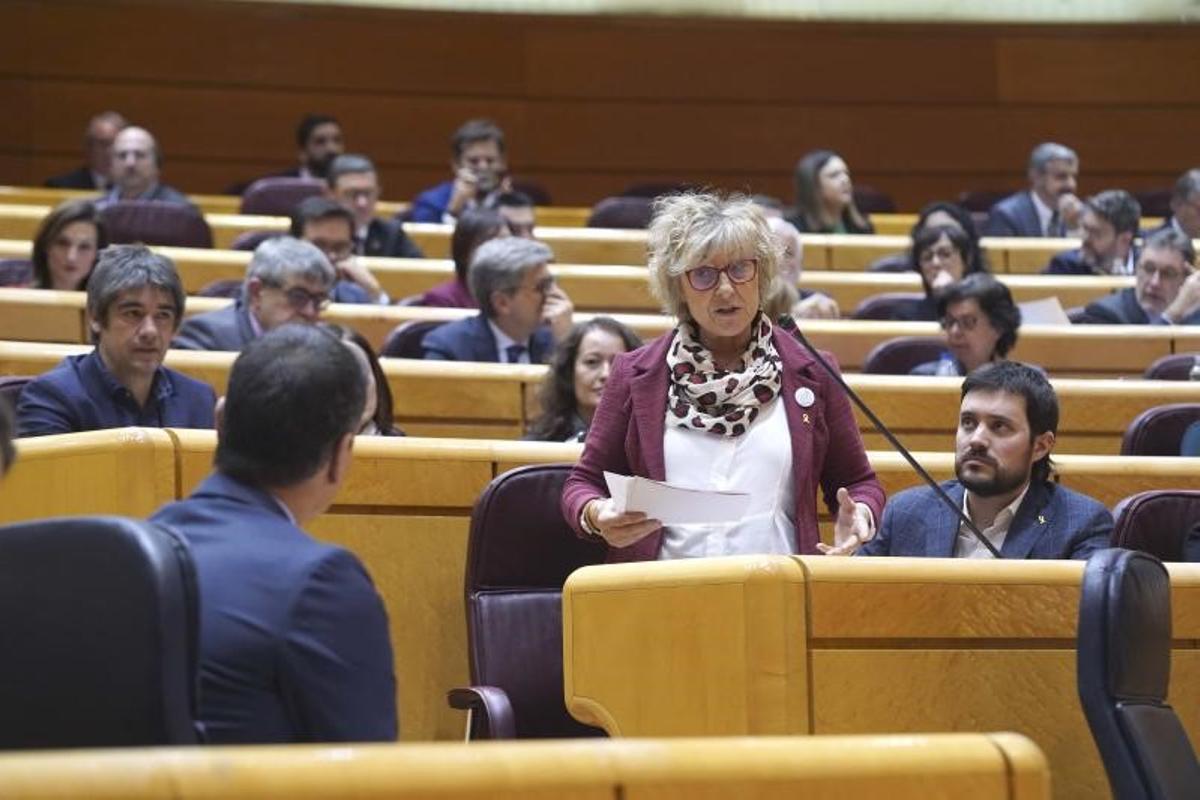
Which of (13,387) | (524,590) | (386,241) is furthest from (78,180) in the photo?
(524,590)

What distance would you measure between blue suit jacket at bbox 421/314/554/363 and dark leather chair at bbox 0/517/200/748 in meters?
2.88

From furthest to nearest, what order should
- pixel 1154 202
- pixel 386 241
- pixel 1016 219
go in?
1. pixel 1154 202
2. pixel 1016 219
3. pixel 386 241

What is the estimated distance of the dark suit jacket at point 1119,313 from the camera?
5.33m

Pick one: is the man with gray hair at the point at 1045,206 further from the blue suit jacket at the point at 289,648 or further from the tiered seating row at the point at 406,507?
the blue suit jacket at the point at 289,648

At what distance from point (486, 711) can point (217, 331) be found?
185 cm

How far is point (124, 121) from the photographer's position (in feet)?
25.3

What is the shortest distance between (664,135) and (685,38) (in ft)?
1.34

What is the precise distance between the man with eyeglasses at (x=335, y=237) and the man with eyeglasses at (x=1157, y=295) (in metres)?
1.88

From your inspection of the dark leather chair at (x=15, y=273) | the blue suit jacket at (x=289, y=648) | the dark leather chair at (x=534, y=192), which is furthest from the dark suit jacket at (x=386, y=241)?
the blue suit jacket at (x=289, y=648)

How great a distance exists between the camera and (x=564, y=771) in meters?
1.48

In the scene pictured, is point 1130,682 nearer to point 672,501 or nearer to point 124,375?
point 672,501

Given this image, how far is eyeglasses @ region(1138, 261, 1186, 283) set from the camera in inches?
211

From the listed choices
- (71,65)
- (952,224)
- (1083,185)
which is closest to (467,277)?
(952,224)

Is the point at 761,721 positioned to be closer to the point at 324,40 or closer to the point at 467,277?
the point at 467,277
